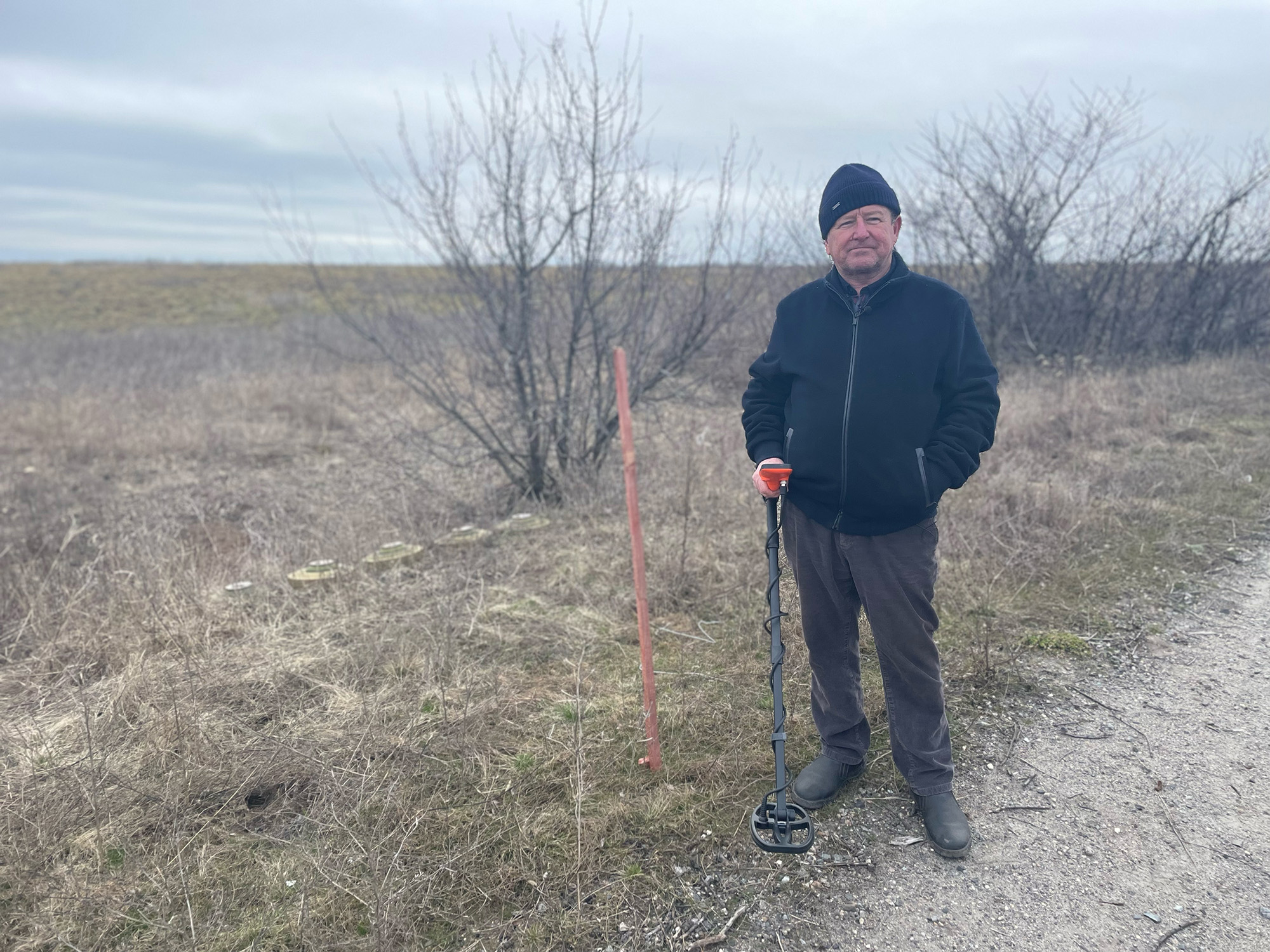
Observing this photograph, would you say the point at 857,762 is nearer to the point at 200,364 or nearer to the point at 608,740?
the point at 608,740

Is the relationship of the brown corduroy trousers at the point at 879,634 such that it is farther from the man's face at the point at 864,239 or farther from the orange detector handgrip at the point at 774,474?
the man's face at the point at 864,239

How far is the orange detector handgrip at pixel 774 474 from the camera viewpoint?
8.14 feet

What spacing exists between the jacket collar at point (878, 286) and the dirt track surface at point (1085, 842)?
1780 mm

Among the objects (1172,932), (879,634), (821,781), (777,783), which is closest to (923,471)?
(879,634)

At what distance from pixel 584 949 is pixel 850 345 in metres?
1.97

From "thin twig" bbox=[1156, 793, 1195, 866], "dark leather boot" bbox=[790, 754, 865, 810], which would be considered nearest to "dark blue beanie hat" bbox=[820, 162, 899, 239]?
"dark leather boot" bbox=[790, 754, 865, 810]

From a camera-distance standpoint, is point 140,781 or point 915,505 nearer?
point 915,505

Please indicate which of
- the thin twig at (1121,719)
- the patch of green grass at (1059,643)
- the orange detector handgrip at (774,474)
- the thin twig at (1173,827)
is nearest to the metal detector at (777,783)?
the orange detector handgrip at (774,474)

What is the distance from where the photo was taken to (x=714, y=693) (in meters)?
3.55

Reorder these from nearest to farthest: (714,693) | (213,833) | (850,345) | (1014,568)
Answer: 1. (850,345)
2. (213,833)
3. (714,693)
4. (1014,568)

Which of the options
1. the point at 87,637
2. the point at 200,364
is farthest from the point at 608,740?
the point at 200,364

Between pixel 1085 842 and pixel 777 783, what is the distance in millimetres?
1042

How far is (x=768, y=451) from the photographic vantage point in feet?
8.79

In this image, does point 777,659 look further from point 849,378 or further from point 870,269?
point 870,269
